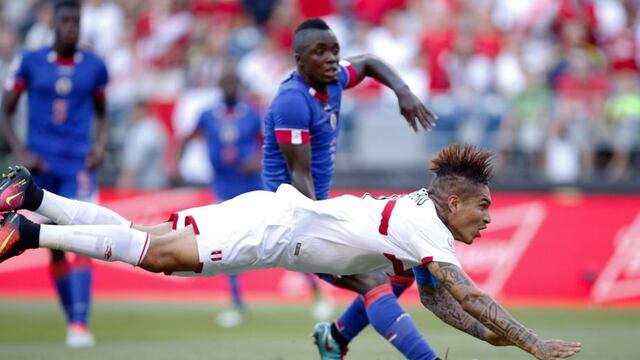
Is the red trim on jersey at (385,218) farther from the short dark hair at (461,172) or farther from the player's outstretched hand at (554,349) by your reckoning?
the player's outstretched hand at (554,349)

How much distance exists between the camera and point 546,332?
474 inches

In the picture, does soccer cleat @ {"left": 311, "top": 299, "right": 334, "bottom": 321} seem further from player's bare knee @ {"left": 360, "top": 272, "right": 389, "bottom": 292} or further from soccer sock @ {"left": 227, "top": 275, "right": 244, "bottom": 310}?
player's bare knee @ {"left": 360, "top": 272, "right": 389, "bottom": 292}

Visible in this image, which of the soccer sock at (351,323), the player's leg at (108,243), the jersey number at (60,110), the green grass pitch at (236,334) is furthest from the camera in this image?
the jersey number at (60,110)

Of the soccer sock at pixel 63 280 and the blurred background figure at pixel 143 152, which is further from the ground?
the blurred background figure at pixel 143 152

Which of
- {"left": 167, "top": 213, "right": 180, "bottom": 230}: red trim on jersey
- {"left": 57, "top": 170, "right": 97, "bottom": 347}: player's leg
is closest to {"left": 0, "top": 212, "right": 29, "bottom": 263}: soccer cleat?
{"left": 167, "top": 213, "right": 180, "bottom": 230}: red trim on jersey

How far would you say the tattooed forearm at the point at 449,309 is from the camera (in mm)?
7832

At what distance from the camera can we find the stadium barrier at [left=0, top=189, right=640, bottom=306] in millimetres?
16469

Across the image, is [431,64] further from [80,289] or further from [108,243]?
[108,243]

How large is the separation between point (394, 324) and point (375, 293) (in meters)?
0.34

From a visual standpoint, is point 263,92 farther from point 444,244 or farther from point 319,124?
point 444,244

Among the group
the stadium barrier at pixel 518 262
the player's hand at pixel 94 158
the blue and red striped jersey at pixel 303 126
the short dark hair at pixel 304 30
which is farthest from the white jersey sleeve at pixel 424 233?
the stadium barrier at pixel 518 262

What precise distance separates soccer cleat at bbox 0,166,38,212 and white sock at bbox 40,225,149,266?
1.00 ft

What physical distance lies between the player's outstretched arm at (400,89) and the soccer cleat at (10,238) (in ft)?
10.3

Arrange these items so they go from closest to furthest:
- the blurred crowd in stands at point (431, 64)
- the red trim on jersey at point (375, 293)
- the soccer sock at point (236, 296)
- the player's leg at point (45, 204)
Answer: the player's leg at point (45, 204) → the red trim on jersey at point (375, 293) → the soccer sock at point (236, 296) → the blurred crowd in stands at point (431, 64)
